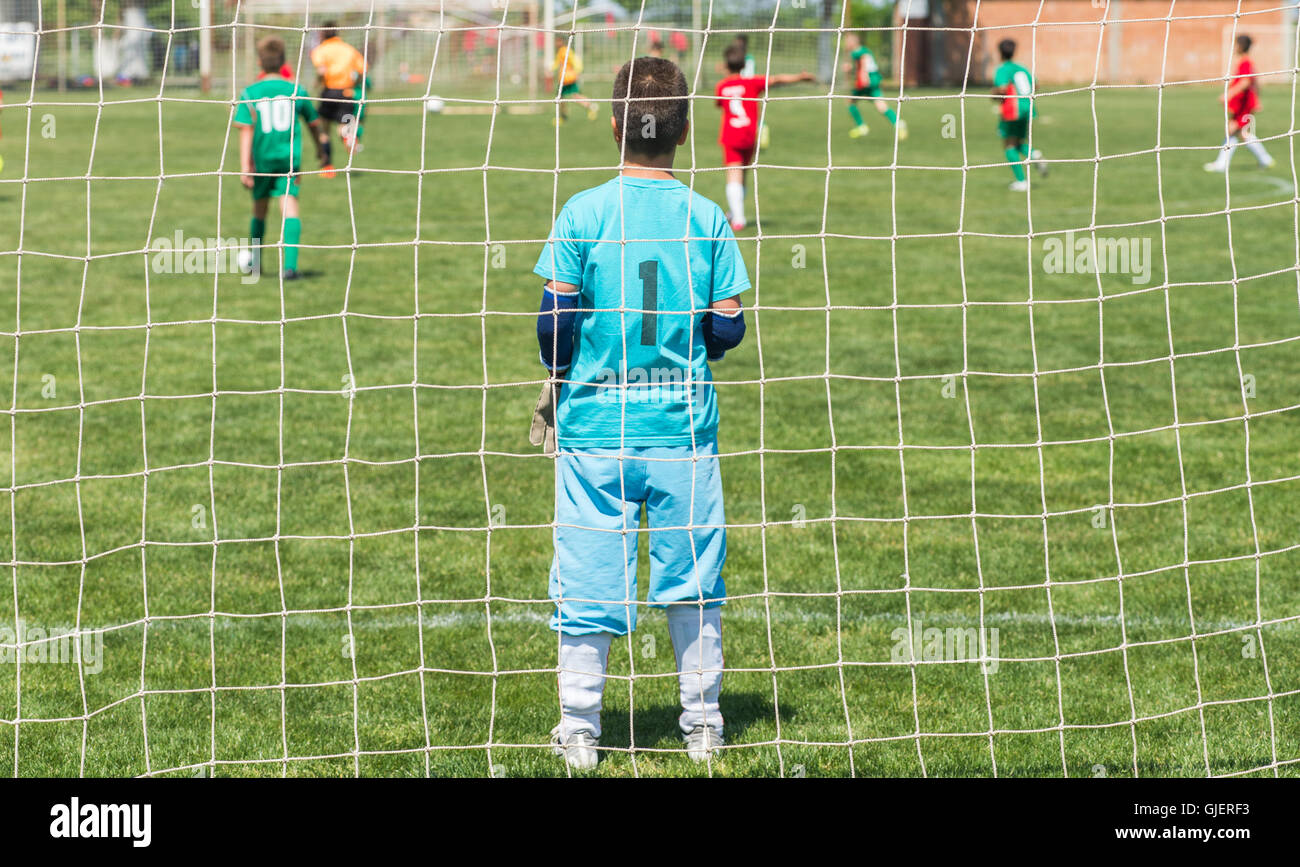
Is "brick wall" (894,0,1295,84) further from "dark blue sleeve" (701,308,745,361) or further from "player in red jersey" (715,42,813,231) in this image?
"dark blue sleeve" (701,308,745,361)

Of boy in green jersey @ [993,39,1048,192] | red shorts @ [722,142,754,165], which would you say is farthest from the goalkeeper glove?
boy in green jersey @ [993,39,1048,192]

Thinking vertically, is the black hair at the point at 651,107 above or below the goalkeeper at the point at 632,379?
above

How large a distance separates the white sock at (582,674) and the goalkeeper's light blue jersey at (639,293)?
0.55m

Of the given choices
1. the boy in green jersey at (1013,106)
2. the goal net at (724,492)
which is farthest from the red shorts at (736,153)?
the boy in green jersey at (1013,106)

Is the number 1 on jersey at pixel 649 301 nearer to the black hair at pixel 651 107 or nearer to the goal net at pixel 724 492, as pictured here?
the goal net at pixel 724 492

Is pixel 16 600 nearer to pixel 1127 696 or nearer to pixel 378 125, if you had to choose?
pixel 1127 696

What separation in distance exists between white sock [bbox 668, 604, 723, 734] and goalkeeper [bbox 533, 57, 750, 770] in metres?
0.05

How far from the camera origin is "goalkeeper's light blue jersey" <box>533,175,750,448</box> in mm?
3785

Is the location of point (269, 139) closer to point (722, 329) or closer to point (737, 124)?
point (737, 124)

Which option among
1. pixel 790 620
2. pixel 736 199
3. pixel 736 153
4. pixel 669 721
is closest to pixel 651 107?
pixel 669 721

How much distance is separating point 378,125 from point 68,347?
20640mm

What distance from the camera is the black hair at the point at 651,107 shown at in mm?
3768

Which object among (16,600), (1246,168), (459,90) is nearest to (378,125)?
(459,90)

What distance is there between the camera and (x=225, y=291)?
11.4 m
